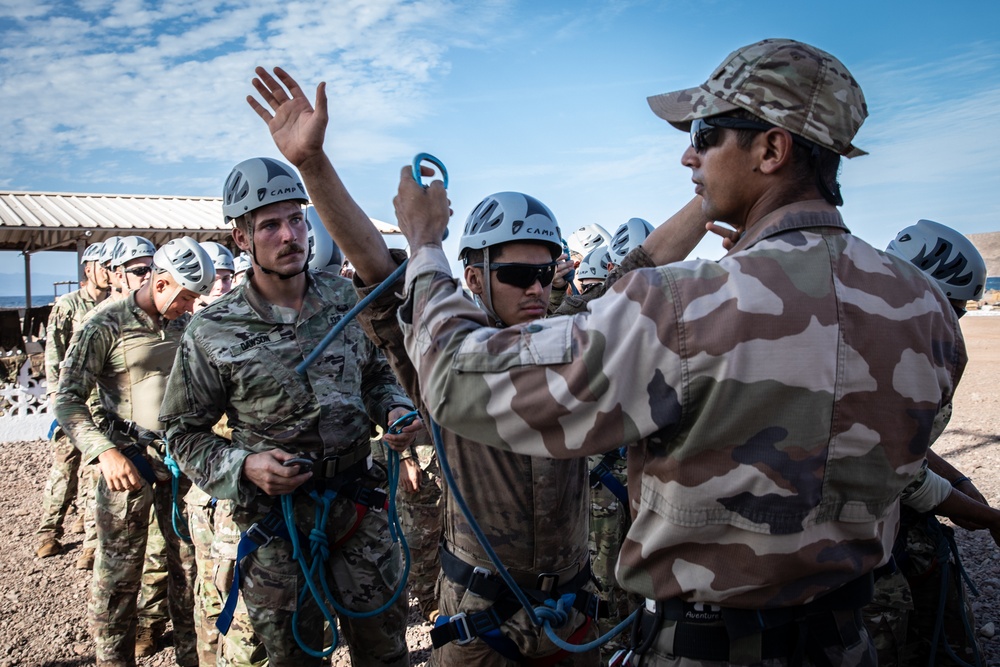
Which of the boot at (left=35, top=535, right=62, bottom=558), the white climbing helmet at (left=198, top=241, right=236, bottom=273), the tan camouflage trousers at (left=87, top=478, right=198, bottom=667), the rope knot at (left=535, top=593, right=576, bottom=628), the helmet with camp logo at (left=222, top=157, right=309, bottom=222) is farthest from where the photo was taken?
the white climbing helmet at (left=198, top=241, right=236, bottom=273)

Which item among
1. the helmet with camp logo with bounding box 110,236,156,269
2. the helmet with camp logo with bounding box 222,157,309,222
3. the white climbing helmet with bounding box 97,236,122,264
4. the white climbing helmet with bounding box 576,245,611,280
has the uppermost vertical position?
the white climbing helmet with bounding box 97,236,122,264

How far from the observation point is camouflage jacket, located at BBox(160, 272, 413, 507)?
12.5 ft

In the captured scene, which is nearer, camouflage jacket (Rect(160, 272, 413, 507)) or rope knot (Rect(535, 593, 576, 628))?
rope knot (Rect(535, 593, 576, 628))

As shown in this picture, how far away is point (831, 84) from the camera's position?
1.95 m

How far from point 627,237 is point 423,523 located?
3.31 m

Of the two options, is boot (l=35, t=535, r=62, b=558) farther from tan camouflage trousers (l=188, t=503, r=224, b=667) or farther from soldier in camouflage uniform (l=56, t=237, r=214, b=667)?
tan camouflage trousers (l=188, t=503, r=224, b=667)

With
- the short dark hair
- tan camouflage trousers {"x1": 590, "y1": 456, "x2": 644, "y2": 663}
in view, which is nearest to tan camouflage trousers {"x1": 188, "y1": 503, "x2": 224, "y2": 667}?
tan camouflage trousers {"x1": 590, "y1": 456, "x2": 644, "y2": 663}

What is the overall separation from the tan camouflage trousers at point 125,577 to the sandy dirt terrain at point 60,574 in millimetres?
403

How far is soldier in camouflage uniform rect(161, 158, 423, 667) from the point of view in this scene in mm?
3721

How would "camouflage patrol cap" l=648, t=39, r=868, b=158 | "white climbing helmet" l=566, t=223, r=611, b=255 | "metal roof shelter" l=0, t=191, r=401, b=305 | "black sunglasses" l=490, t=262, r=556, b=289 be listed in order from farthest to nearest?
"metal roof shelter" l=0, t=191, r=401, b=305 < "white climbing helmet" l=566, t=223, r=611, b=255 < "black sunglasses" l=490, t=262, r=556, b=289 < "camouflage patrol cap" l=648, t=39, r=868, b=158

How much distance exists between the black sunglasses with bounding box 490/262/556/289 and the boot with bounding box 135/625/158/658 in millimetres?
4373

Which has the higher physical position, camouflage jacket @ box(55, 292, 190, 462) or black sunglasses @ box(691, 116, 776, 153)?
black sunglasses @ box(691, 116, 776, 153)

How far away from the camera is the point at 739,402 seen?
173 cm

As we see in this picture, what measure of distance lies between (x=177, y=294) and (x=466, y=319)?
15.4ft
